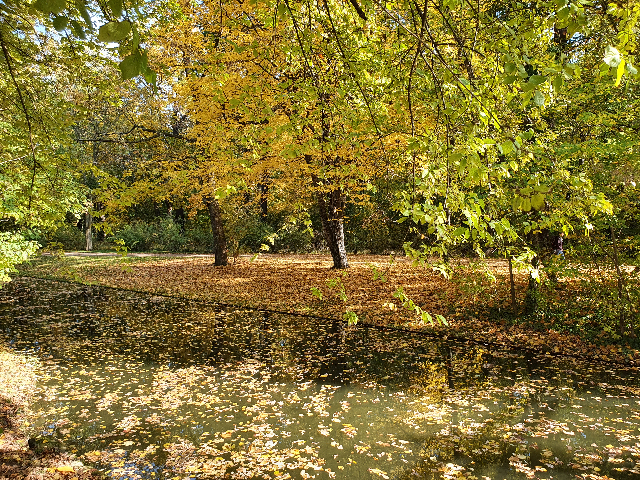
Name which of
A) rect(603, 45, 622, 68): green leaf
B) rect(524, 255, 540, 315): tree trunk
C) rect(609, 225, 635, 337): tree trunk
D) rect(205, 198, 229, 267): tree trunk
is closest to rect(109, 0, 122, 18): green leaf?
rect(603, 45, 622, 68): green leaf

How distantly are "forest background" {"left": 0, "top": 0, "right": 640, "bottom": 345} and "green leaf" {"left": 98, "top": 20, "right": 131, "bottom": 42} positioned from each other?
0.01 meters

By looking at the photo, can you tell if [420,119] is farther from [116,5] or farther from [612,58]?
[116,5]

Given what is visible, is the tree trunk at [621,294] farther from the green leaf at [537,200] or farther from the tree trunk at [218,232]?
the tree trunk at [218,232]

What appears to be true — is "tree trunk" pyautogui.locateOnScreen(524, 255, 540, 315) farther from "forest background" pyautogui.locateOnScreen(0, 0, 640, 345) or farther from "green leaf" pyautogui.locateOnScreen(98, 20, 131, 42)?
"green leaf" pyautogui.locateOnScreen(98, 20, 131, 42)

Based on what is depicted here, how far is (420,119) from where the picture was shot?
9.44 metres

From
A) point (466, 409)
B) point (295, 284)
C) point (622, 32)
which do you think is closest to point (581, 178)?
point (622, 32)

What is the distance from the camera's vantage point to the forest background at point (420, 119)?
274cm

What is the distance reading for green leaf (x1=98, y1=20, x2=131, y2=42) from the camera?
5.57ft

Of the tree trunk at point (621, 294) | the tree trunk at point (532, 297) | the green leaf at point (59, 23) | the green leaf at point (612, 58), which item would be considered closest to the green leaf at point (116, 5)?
the green leaf at point (59, 23)

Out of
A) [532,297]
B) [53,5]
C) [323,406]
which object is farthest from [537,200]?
[532,297]

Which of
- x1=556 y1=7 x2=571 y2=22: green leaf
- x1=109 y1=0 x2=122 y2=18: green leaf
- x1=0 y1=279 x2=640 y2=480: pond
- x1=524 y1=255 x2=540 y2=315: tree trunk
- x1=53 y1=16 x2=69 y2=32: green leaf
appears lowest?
x1=0 y1=279 x2=640 y2=480: pond

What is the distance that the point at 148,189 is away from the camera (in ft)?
59.2

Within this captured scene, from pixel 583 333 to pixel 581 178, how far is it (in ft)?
23.1

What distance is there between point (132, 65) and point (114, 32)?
13cm
